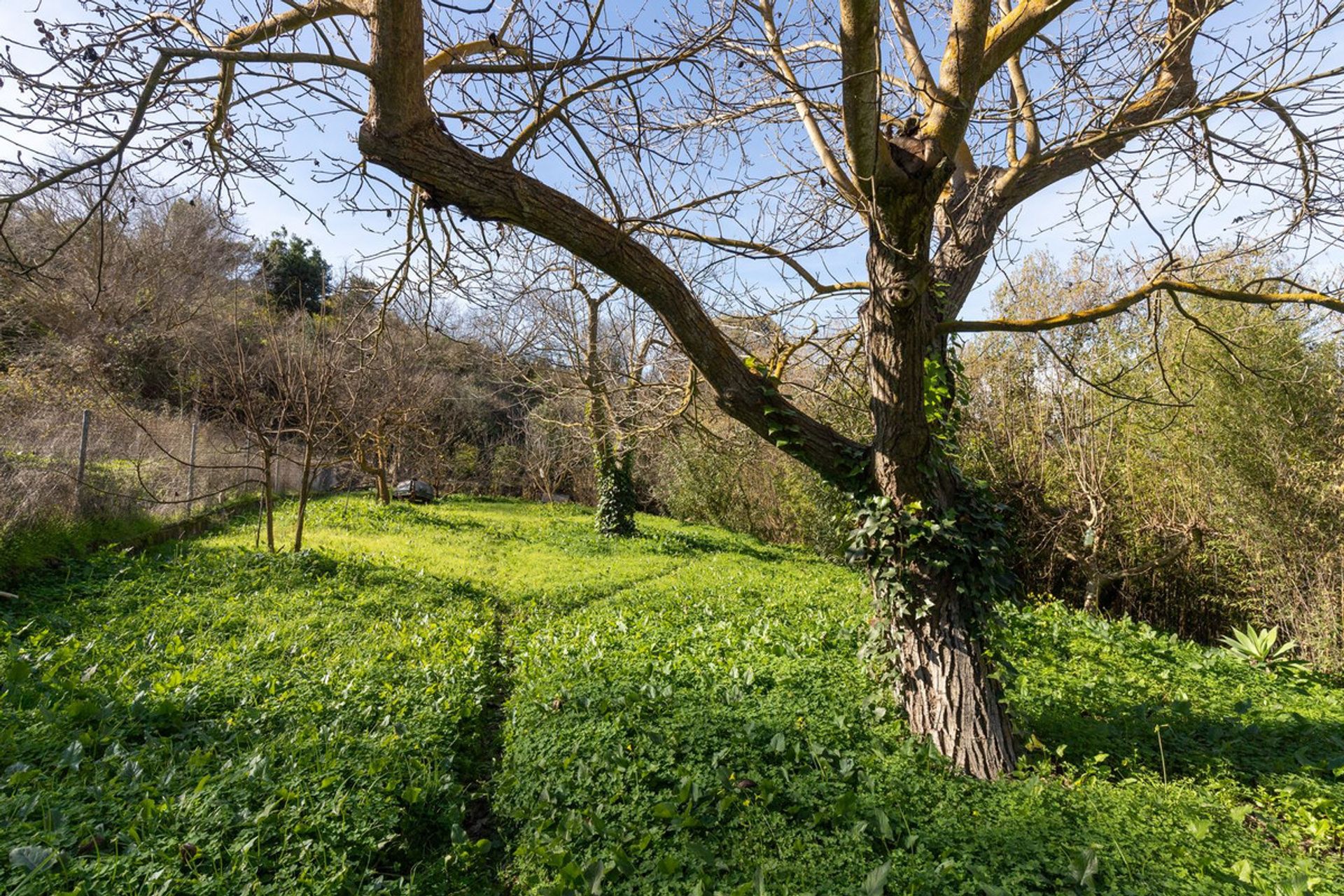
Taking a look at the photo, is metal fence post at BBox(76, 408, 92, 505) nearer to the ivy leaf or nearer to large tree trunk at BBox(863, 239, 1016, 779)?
large tree trunk at BBox(863, 239, 1016, 779)

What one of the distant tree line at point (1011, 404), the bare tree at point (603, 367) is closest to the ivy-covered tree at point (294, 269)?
the distant tree line at point (1011, 404)

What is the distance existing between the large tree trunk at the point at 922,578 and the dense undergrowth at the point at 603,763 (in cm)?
21

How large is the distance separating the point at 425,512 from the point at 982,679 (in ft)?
44.7

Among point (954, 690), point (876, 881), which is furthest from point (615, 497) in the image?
point (876, 881)

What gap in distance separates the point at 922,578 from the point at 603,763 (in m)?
2.08

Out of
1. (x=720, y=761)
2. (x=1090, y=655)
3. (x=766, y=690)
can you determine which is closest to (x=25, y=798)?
(x=720, y=761)

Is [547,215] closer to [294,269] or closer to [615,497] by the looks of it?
[615,497]

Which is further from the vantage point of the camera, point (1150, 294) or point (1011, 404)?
point (1011, 404)

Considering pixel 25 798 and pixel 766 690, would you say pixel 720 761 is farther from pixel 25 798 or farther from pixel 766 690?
pixel 25 798

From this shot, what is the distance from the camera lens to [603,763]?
3.34 metres

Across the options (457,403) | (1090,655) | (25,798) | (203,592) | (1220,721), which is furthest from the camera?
(457,403)

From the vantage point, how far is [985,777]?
10.9ft

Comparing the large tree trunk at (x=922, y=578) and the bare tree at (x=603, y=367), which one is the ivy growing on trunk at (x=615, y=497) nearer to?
the bare tree at (x=603, y=367)

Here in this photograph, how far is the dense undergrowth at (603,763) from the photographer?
2480mm
